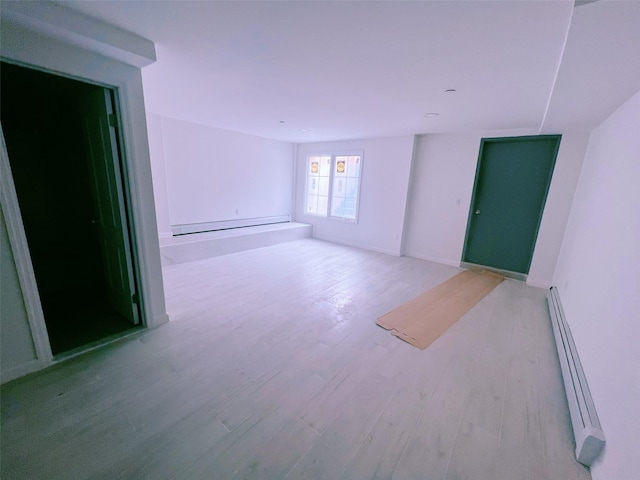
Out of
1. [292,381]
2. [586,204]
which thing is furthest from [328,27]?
[586,204]

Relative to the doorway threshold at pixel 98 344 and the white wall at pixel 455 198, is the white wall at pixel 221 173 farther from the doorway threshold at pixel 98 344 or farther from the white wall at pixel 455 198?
the white wall at pixel 455 198

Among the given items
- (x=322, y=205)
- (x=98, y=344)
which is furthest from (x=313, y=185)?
(x=98, y=344)

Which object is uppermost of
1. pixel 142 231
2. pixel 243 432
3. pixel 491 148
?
pixel 491 148

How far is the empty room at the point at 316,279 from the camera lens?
1373 mm

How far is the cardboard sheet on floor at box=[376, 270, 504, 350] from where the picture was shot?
2.55m

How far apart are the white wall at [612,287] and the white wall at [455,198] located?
66 centimetres

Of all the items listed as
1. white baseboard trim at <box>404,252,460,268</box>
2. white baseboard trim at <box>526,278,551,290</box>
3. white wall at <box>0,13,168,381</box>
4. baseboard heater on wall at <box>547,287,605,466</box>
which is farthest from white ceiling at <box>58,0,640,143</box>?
white baseboard trim at <box>404,252,460,268</box>

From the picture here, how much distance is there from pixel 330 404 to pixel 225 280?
2.49 meters

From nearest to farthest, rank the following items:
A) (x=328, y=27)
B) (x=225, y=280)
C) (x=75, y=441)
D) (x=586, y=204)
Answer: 1. (x=75, y=441)
2. (x=328, y=27)
3. (x=586, y=204)
4. (x=225, y=280)

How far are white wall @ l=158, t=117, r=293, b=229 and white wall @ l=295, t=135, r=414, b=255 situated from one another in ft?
4.35

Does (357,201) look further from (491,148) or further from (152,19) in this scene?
(152,19)

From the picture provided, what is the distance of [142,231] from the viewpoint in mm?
2219

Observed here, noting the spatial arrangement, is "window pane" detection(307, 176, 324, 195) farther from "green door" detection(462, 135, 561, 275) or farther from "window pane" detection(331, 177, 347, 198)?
"green door" detection(462, 135, 561, 275)

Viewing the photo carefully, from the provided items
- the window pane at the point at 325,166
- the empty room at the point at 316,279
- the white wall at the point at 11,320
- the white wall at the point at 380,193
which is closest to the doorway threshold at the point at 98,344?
the empty room at the point at 316,279
